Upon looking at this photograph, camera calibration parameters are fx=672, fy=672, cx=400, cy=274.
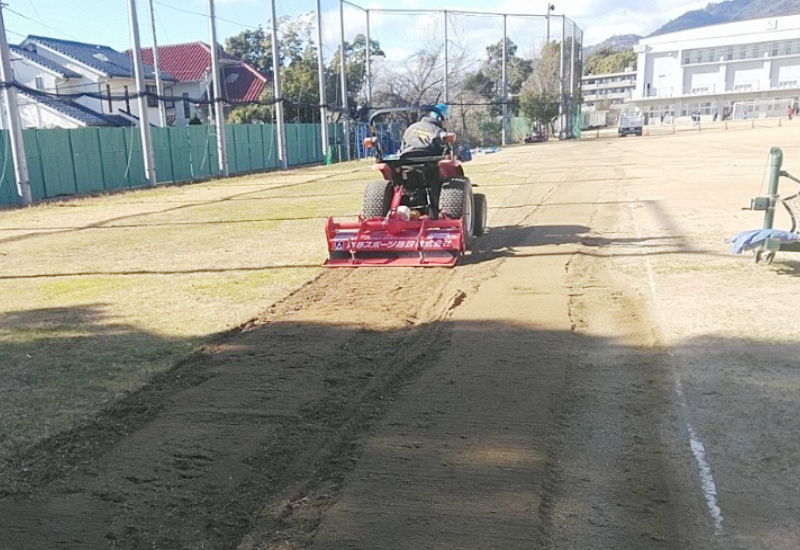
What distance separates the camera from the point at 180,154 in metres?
30.0

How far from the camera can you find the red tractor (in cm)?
938

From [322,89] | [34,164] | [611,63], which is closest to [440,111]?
[34,164]

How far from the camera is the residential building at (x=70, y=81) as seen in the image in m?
37.1

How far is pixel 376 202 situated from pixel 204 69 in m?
40.8

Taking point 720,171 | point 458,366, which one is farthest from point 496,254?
point 720,171

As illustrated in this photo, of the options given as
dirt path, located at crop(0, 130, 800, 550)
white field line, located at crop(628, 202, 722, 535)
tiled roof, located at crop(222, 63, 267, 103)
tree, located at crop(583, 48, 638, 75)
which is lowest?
white field line, located at crop(628, 202, 722, 535)

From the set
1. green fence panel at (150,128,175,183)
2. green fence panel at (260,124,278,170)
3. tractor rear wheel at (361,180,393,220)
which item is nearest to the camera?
tractor rear wheel at (361,180,393,220)

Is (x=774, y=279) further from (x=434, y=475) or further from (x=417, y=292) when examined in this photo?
(x=434, y=475)

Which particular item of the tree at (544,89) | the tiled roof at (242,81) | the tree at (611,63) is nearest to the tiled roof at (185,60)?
the tiled roof at (242,81)

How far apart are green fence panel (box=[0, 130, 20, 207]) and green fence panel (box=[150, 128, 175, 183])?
300 inches

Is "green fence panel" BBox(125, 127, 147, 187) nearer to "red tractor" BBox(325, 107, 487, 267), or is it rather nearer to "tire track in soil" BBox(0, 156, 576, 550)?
"red tractor" BBox(325, 107, 487, 267)

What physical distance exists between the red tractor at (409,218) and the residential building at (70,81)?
30.6 m

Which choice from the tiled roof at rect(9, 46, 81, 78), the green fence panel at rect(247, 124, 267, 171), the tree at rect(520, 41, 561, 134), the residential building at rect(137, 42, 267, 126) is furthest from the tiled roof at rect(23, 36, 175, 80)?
Answer: the tree at rect(520, 41, 561, 134)

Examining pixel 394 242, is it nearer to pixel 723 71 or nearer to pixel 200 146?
pixel 200 146
